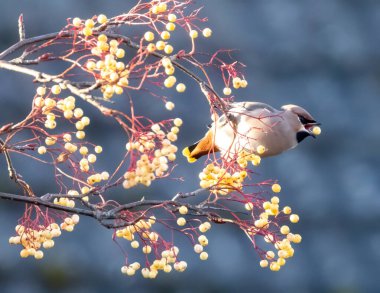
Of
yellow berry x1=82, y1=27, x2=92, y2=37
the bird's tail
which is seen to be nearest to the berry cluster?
yellow berry x1=82, y1=27, x2=92, y2=37

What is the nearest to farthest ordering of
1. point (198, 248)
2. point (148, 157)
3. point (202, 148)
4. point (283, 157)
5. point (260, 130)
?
point (148, 157), point (198, 248), point (260, 130), point (202, 148), point (283, 157)

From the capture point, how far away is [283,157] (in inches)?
180

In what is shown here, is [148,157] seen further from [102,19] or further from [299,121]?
[299,121]

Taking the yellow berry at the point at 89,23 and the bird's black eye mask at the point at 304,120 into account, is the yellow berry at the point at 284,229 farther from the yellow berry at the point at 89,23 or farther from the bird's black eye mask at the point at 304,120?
the bird's black eye mask at the point at 304,120

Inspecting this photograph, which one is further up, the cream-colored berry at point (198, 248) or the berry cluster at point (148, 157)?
the berry cluster at point (148, 157)

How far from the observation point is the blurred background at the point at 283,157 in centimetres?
405

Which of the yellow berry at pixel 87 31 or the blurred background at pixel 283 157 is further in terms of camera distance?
the blurred background at pixel 283 157

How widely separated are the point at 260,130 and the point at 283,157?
1949mm

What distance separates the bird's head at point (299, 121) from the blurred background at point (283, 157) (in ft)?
4.17

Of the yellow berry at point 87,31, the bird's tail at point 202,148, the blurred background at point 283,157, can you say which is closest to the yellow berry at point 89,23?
the yellow berry at point 87,31

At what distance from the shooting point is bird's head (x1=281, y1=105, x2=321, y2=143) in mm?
2908

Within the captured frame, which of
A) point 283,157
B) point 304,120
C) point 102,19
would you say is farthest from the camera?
point 283,157

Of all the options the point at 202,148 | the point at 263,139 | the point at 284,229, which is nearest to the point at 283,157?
the point at 202,148

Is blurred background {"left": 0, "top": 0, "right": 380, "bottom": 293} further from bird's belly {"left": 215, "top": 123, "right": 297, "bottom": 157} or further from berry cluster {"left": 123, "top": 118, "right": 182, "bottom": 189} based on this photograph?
berry cluster {"left": 123, "top": 118, "right": 182, "bottom": 189}
